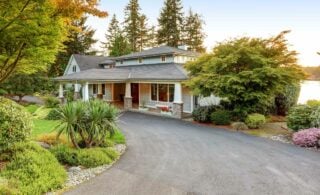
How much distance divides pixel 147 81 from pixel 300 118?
12.0 m

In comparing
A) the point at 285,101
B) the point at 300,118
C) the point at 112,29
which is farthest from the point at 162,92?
the point at 112,29

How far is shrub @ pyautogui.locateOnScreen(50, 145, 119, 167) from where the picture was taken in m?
8.19

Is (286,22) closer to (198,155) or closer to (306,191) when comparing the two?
(198,155)

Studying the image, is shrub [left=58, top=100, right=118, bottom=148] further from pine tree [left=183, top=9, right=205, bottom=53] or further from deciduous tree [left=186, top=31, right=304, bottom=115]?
pine tree [left=183, top=9, right=205, bottom=53]

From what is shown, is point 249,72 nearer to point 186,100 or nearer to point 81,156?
point 186,100

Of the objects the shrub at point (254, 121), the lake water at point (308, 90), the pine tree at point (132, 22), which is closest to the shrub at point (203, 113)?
the shrub at point (254, 121)

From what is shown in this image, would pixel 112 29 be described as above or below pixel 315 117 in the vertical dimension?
above

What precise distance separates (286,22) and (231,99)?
8.75 meters

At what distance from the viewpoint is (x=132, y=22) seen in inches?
2050

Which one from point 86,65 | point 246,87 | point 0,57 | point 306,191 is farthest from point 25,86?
point 306,191

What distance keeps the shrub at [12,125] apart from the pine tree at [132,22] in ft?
146

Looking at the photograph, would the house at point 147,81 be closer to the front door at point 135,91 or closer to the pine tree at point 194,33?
the front door at point 135,91

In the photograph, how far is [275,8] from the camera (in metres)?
17.5

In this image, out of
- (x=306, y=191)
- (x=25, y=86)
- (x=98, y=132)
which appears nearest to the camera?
(x=306, y=191)
